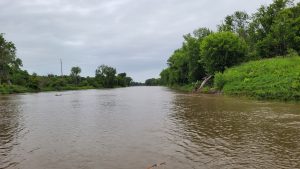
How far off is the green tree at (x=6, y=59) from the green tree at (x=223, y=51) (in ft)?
206

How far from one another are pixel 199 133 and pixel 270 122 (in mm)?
5482

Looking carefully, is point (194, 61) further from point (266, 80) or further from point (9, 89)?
point (9, 89)

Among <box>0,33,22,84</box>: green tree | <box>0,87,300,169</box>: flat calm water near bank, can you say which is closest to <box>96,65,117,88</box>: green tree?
<box>0,33,22,84</box>: green tree

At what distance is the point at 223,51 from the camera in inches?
2354

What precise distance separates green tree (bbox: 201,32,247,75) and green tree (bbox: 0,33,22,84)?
2473 inches

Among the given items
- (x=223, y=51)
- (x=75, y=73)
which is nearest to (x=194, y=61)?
(x=223, y=51)

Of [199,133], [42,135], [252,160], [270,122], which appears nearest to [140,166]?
[252,160]

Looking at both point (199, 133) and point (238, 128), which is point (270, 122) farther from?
point (199, 133)

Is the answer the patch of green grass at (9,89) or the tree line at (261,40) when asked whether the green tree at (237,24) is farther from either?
the patch of green grass at (9,89)

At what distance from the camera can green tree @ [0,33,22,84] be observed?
93.3 meters

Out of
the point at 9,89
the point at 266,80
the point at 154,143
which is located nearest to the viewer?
the point at 154,143

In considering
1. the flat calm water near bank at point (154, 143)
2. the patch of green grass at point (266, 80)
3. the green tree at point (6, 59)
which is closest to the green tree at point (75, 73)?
the green tree at point (6, 59)

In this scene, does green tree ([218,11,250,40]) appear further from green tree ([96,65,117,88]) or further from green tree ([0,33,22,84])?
green tree ([96,65,117,88])

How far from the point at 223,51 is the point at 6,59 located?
66319mm
